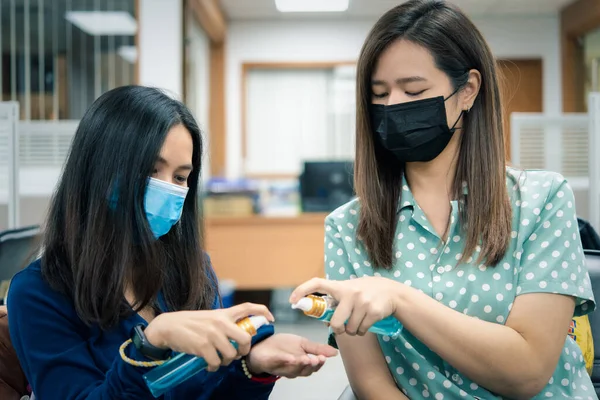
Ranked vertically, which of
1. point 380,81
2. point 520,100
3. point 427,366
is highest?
point 520,100

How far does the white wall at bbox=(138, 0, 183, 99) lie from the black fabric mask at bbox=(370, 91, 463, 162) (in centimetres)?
353

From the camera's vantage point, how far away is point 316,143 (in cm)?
734

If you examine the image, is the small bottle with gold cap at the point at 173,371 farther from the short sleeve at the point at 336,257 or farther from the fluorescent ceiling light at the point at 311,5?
the fluorescent ceiling light at the point at 311,5

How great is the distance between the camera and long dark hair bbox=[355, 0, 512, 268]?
1076mm

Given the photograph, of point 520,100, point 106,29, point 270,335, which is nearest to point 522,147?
point 270,335

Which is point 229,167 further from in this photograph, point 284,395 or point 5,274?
point 284,395

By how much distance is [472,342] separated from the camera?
0.93 m

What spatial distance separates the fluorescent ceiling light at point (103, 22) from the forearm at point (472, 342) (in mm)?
4641

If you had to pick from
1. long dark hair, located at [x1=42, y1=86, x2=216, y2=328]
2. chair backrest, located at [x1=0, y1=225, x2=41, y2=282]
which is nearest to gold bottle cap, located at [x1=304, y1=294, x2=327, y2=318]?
long dark hair, located at [x1=42, y1=86, x2=216, y2=328]

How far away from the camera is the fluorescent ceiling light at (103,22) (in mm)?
5074

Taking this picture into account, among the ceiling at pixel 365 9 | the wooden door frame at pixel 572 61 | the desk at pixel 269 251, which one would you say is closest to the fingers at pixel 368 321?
Result: the desk at pixel 269 251

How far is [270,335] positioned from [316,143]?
645 cm

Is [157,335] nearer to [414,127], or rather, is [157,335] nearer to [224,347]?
[224,347]

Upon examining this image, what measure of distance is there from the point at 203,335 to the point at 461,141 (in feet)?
2.16
